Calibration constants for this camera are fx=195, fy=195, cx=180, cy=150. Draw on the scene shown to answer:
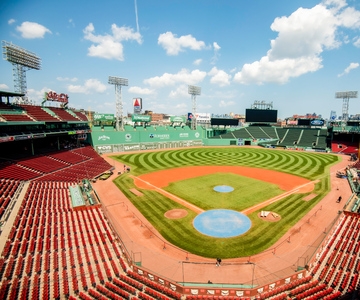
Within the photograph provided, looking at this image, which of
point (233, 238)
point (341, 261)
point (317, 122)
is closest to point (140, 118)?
point (233, 238)

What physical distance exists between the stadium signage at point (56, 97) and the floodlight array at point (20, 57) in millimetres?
7792

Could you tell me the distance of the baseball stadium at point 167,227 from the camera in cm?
1271

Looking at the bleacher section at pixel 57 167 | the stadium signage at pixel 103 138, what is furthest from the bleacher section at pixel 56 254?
the stadium signage at pixel 103 138

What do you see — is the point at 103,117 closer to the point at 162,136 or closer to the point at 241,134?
the point at 162,136

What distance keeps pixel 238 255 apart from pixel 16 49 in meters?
58.0

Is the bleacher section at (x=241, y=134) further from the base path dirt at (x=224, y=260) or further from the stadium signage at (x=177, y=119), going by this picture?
the base path dirt at (x=224, y=260)

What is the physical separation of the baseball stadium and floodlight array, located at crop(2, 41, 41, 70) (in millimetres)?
9542

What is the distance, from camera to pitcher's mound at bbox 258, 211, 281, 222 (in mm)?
21703

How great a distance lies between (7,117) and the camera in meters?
31.9

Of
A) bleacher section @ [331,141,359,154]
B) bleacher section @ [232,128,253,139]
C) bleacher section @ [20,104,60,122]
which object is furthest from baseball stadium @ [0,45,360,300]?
bleacher section @ [232,128,253,139]

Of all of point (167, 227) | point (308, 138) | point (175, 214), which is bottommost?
point (167, 227)

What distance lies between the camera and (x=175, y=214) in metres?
23.2

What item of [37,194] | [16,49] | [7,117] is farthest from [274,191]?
[16,49]

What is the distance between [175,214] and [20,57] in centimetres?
5059
